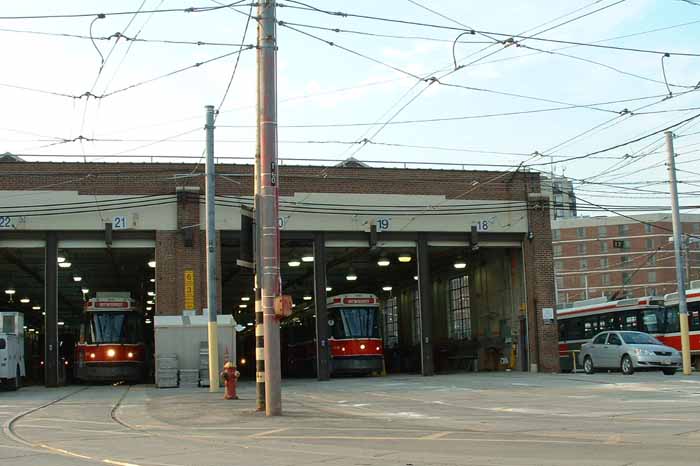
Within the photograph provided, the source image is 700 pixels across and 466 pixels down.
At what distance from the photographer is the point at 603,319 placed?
4231 cm

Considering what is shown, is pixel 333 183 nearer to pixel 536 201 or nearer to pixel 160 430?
pixel 536 201

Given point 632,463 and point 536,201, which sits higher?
point 536,201

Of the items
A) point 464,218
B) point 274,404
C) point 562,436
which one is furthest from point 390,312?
point 562,436

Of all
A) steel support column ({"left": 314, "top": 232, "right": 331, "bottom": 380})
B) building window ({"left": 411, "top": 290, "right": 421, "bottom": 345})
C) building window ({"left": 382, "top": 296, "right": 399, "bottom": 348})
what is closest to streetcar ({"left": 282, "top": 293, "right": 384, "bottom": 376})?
steel support column ({"left": 314, "top": 232, "right": 331, "bottom": 380})

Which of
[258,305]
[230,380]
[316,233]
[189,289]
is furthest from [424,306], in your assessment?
[258,305]

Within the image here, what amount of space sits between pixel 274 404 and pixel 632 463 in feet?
30.1

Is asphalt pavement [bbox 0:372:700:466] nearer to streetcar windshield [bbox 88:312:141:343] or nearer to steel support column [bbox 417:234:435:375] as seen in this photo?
streetcar windshield [bbox 88:312:141:343]

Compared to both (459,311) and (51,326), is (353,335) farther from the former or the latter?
(51,326)

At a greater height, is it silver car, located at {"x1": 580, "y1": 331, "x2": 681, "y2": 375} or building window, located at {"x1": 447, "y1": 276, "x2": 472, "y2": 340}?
building window, located at {"x1": 447, "y1": 276, "x2": 472, "y2": 340}

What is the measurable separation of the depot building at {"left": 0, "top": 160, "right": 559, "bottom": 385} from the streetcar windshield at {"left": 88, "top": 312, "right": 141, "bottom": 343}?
156cm

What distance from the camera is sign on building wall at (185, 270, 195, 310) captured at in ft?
113

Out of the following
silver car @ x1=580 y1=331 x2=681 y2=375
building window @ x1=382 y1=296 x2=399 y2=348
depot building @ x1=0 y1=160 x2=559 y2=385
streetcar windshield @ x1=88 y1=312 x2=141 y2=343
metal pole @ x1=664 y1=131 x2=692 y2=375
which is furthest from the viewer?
building window @ x1=382 y1=296 x2=399 y2=348

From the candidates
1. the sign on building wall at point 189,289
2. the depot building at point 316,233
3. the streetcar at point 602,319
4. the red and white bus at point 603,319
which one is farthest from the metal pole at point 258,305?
the red and white bus at point 603,319

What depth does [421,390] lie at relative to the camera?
25.8 m
